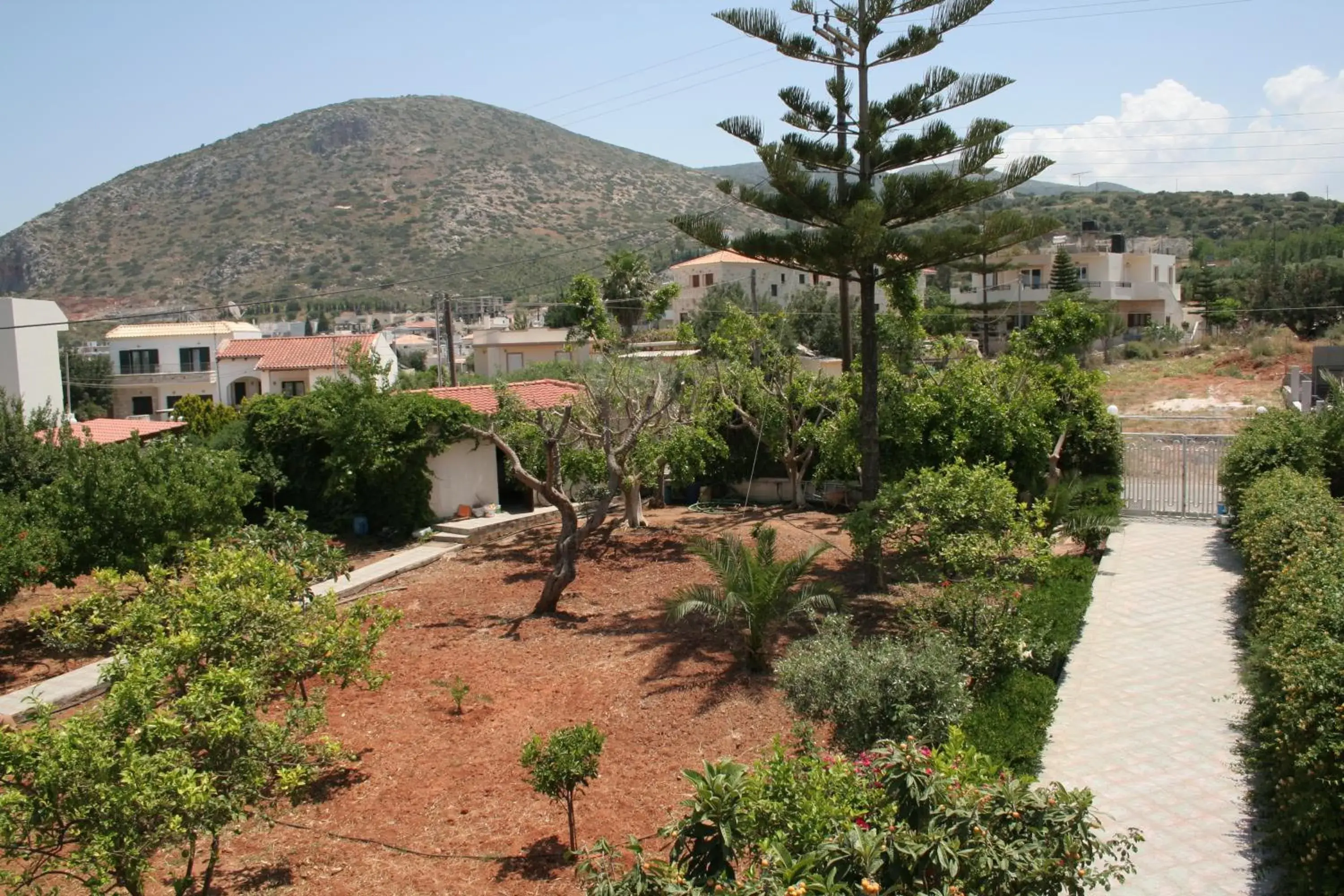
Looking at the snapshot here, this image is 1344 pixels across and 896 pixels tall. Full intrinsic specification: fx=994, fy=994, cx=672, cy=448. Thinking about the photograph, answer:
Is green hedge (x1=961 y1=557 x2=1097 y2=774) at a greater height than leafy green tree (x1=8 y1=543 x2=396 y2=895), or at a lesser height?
lesser

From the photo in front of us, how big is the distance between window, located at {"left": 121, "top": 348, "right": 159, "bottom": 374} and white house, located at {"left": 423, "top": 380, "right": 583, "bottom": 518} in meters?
34.3

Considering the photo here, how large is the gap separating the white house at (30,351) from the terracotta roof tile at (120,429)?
120 cm

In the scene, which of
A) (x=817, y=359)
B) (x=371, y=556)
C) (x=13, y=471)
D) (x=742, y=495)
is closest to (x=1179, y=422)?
(x=817, y=359)

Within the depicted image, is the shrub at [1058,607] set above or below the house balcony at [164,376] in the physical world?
below

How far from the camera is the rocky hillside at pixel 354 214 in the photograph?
233ft

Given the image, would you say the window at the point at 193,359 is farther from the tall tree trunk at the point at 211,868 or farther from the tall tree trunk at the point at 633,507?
the tall tree trunk at the point at 211,868

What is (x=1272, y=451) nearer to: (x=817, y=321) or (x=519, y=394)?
(x=519, y=394)

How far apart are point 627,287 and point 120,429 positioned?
22831 millimetres

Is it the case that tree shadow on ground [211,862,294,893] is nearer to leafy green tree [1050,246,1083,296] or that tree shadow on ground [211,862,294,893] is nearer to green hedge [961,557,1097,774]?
green hedge [961,557,1097,774]

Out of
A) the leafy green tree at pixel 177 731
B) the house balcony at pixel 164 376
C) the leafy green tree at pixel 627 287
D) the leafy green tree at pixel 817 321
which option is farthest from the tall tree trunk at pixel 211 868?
the house balcony at pixel 164 376

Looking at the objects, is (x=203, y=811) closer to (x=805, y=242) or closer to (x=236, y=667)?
(x=236, y=667)

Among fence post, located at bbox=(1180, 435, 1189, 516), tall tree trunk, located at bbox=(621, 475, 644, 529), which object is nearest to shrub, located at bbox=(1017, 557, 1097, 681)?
fence post, located at bbox=(1180, 435, 1189, 516)

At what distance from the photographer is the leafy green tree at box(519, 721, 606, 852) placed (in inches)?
243

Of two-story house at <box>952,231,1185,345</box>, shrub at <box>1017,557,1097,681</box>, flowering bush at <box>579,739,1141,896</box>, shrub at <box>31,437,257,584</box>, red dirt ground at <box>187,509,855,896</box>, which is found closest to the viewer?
flowering bush at <box>579,739,1141,896</box>
